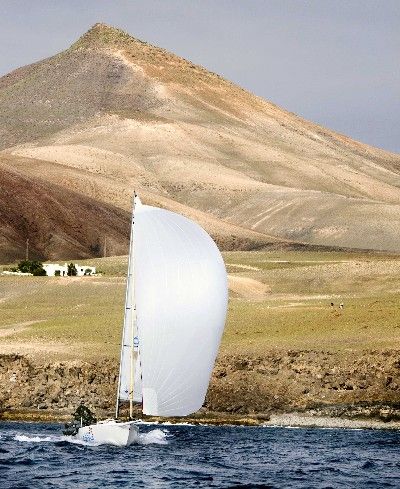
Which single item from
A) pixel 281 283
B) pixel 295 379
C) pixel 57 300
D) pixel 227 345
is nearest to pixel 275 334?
pixel 227 345

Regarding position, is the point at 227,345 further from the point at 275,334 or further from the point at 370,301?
the point at 370,301

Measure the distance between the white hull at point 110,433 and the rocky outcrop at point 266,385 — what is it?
7751 mm

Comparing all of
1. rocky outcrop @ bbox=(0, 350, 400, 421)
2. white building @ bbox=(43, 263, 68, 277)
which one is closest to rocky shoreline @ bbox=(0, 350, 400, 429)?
rocky outcrop @ bbox=(0, 350, 400, 421)

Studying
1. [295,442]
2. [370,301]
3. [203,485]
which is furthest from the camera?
[370,301]

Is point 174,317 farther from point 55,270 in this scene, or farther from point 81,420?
point 55,270

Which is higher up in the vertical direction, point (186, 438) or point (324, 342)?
point (324, 342)

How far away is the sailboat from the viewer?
46.4 meters

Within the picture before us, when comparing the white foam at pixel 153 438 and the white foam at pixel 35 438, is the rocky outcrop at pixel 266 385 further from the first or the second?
the white foam at pixel 35 438

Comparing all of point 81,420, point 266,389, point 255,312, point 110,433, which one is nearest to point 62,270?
point 255,312

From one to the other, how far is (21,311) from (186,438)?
1434 inches

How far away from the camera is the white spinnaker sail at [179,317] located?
46438mm

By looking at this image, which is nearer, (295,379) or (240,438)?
(240,438)

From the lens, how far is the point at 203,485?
42281mm

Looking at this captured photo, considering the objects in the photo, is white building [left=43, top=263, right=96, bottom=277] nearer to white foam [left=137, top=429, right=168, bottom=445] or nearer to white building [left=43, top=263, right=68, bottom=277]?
white building [left=43, top=263, right=68, bottom=277]
